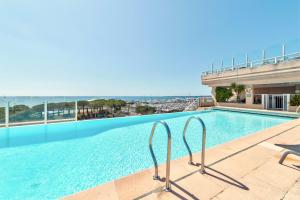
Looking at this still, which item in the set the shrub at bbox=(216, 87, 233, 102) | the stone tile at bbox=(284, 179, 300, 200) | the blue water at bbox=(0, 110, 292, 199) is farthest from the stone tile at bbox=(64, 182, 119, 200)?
the shrub at bbox=(216, 87, 233, 102)

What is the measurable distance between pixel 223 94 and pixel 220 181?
19257mm

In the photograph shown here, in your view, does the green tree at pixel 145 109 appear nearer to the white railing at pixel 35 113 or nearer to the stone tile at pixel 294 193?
the white railing at pixel 35 113

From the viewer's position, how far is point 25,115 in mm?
9352

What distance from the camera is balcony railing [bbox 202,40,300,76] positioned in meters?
14.8

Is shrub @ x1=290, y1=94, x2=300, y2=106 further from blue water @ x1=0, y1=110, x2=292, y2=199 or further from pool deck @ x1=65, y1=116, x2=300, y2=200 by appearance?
pool deck @ x1=65, y1=116, x2=300, y2=200

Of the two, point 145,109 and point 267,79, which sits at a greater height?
point 267,79

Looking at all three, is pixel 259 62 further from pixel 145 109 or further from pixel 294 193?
pixel 294 193

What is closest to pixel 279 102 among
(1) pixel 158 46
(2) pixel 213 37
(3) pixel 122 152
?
(2) pixel 213 37

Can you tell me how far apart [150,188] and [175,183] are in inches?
14.8

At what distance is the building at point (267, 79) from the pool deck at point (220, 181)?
14.7 meters

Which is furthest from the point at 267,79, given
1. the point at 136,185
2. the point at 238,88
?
the point at 136,185

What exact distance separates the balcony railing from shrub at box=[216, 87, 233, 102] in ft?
8.52

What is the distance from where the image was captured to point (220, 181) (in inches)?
93.5

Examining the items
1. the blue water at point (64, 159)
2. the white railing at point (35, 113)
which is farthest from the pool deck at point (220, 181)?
the white railing at point (35, 113)
